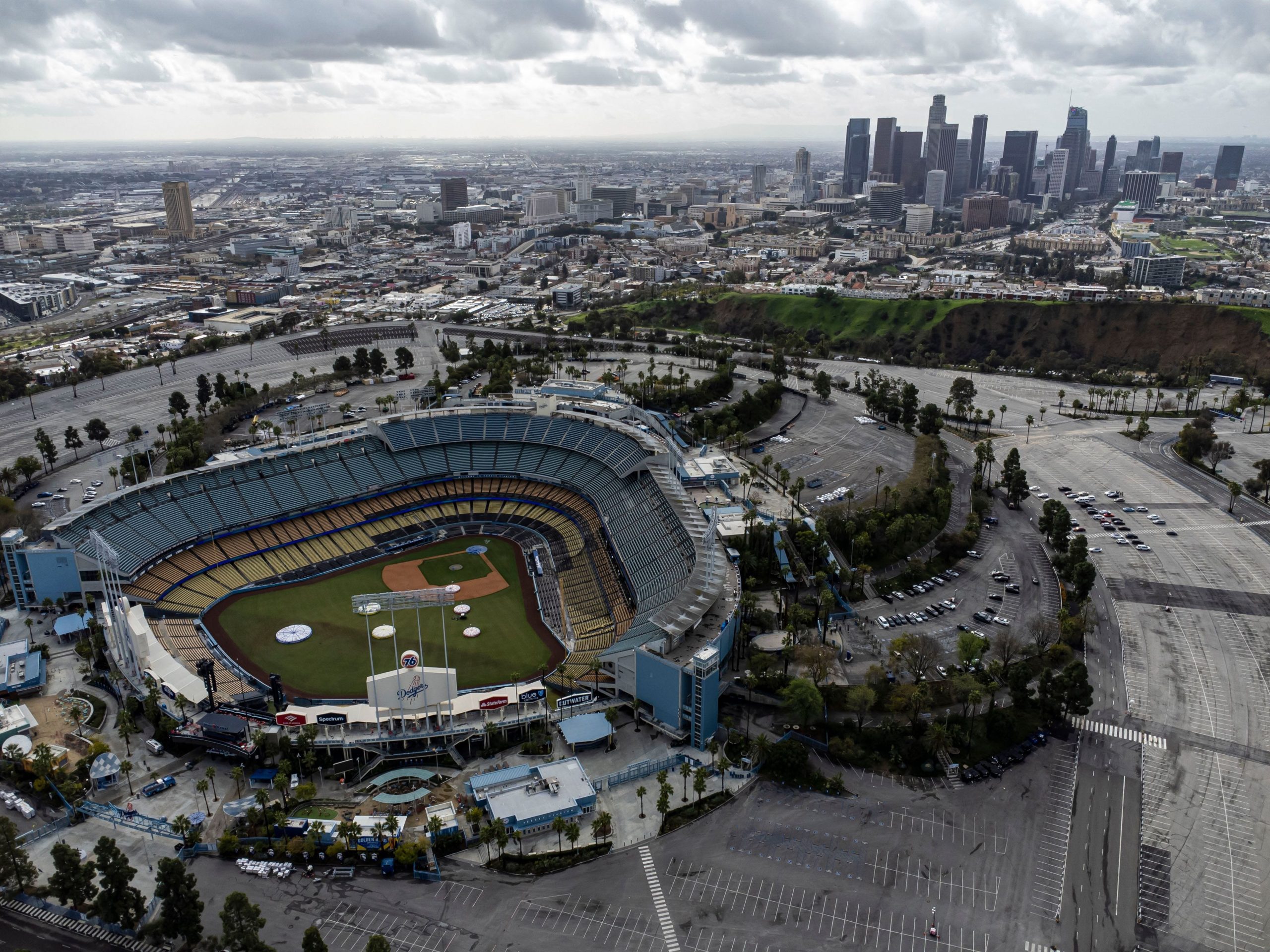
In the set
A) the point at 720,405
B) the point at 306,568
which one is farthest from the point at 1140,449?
the point at 306,568

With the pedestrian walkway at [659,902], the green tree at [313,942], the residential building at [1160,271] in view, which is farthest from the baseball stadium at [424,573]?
the residential building at [1160,271]

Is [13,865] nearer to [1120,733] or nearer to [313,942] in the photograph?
[313,942]

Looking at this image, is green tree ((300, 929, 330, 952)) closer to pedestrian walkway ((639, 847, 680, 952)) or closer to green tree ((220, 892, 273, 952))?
green tree ((220, 892, 273, 952))

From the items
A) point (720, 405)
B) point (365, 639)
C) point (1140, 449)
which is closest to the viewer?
point (365, 639)

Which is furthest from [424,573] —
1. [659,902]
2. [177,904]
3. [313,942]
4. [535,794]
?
[313,942]

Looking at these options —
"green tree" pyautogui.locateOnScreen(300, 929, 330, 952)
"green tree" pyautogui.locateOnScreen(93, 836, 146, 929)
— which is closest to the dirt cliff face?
"green tree" pyautogui.locateOnScreen(300, 929, 330, 952)

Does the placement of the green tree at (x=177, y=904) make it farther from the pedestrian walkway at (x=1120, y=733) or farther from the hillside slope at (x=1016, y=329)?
the hillside slope at (x=1016, y=329)

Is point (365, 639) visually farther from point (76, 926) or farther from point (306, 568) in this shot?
point (76, 926)
